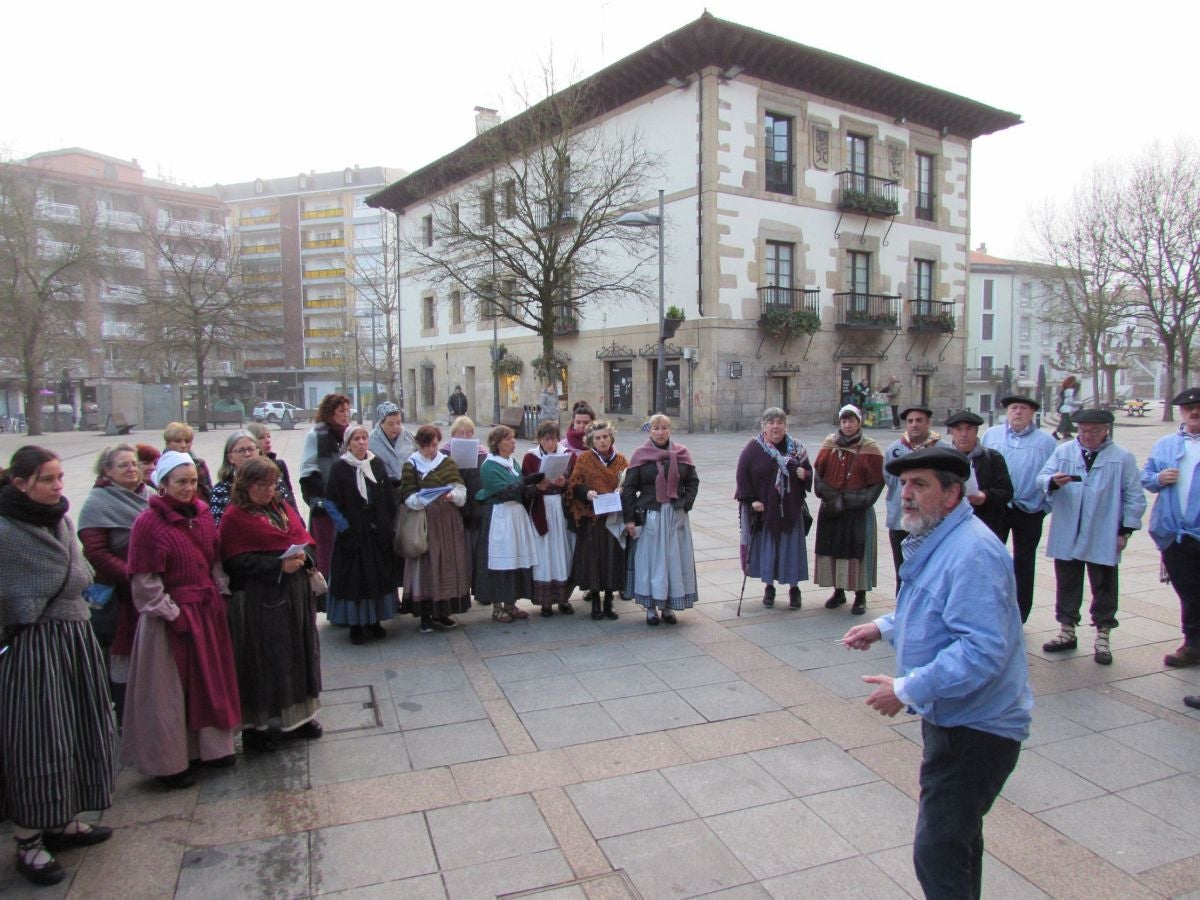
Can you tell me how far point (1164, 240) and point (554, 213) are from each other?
77.2 feet

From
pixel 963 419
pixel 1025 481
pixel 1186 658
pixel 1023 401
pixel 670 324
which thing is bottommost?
pixel 1186 658

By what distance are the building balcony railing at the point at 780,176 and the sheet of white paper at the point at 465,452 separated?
22842mm

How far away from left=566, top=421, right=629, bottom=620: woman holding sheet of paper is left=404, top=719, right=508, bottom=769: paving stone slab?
221 cm

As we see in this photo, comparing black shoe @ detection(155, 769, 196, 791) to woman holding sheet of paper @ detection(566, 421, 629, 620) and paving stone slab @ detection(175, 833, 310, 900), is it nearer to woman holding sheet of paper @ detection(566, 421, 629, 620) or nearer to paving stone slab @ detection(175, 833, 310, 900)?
paving stone slab @ detection(175, 833, 310, 900)

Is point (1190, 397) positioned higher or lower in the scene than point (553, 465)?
higher

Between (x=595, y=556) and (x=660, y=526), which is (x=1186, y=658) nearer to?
(x=660, y=526)

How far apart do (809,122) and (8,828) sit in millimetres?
28749

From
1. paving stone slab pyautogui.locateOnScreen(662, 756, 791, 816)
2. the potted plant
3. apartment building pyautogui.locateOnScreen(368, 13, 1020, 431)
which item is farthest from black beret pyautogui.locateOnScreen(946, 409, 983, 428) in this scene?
apartment building pyautogui.locateOnScreen(368, 13, 1020, 431)

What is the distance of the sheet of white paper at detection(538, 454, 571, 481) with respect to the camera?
646cm

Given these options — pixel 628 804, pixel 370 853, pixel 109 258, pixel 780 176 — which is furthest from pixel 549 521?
pixel 109 258

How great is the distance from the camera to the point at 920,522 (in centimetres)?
249

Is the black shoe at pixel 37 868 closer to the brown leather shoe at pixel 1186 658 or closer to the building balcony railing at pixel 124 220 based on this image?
the brown leather shoe at pixel 1186 658

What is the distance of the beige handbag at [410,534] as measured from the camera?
5.94m

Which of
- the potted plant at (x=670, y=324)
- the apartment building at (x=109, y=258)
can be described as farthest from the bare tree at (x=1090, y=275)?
the apartment building at (x=109, y=258)
